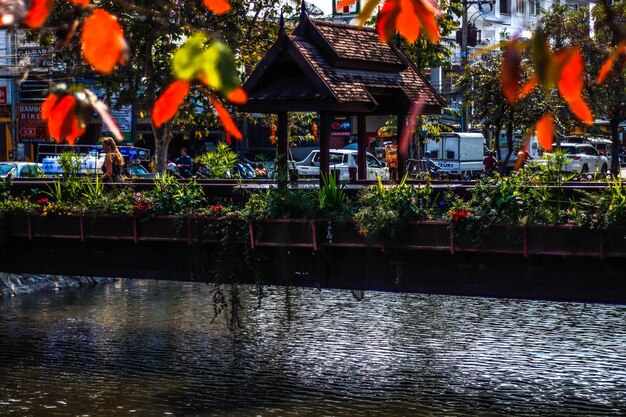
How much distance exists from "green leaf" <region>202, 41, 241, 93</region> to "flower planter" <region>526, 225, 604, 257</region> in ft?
29.6

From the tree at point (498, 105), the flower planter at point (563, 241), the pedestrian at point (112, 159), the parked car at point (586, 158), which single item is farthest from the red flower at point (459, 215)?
the parked car at point (586, 158)

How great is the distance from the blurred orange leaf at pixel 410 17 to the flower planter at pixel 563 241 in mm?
8222

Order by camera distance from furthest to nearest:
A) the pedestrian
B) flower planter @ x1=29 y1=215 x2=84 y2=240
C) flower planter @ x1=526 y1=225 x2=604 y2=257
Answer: the pedestrian → flower planter @ x1=29 y1=215 x2=84 y2=240 → flower planter @ x1=526 y1=225 x2=604 y2=257

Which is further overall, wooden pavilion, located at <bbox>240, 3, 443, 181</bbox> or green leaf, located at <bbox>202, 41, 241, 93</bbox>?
wooden pavilion, located at <bbox>240, 3, 443, 181</bbox>

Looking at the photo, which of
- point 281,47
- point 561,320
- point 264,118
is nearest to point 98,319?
point 281,47

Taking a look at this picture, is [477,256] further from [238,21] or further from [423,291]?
[238,21]

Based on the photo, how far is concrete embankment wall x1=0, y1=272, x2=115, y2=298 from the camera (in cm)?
2338

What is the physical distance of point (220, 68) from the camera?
9.18ft

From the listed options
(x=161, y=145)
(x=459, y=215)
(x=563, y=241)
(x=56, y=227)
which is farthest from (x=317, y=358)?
(x=161, y=145)

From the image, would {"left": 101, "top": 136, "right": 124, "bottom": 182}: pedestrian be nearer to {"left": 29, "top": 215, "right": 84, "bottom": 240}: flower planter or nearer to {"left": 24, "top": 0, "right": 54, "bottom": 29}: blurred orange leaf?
{"left": 29, "top": 215, "right": 84, "bottom": 240}: flower planter

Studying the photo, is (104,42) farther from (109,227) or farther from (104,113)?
(109,227)

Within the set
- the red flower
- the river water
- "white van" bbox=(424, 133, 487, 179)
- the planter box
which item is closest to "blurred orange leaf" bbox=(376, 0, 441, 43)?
the red flower

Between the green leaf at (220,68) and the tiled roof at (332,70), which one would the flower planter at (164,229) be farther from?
the green leaf at (220,68)

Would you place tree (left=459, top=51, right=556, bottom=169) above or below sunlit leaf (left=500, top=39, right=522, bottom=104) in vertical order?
above
